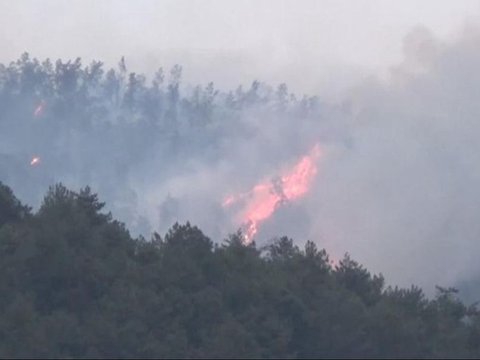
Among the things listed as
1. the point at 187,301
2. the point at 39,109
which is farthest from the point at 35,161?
the point at 187,301

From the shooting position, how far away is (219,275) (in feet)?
146

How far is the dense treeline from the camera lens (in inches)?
1515

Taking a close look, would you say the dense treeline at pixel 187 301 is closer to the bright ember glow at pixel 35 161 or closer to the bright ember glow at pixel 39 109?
the bright ember glow at pixel 35 161

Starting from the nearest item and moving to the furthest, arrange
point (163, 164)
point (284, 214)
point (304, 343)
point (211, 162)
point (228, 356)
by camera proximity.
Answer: point (228, 356) < point (304, 343) < point (284, 214) < point (211, 162) < point (163, 164)

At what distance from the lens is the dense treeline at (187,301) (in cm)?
3847

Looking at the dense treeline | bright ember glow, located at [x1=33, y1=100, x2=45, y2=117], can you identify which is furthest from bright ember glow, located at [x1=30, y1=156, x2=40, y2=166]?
the dense treeline

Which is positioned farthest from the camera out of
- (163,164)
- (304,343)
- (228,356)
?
(163,164)

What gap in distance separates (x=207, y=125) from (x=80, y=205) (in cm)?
8675

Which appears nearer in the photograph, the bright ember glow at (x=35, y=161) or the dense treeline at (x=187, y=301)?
the dense treeline at (x=187, y=301)

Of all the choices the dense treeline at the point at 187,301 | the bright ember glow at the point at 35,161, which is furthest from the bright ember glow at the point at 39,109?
the dense treeline at the point at 187,301

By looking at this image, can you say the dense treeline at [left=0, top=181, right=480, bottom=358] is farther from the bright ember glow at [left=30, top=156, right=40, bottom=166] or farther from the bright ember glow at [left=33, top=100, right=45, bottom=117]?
the bright ember glow at [left=33, top=100, right=45, bottom=117]

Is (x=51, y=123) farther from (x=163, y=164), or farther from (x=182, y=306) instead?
(x=182, y=306)

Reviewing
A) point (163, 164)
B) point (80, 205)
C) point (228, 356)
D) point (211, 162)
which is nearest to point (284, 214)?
point (211, 162)

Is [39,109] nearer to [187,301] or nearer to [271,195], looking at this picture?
[271,195]
